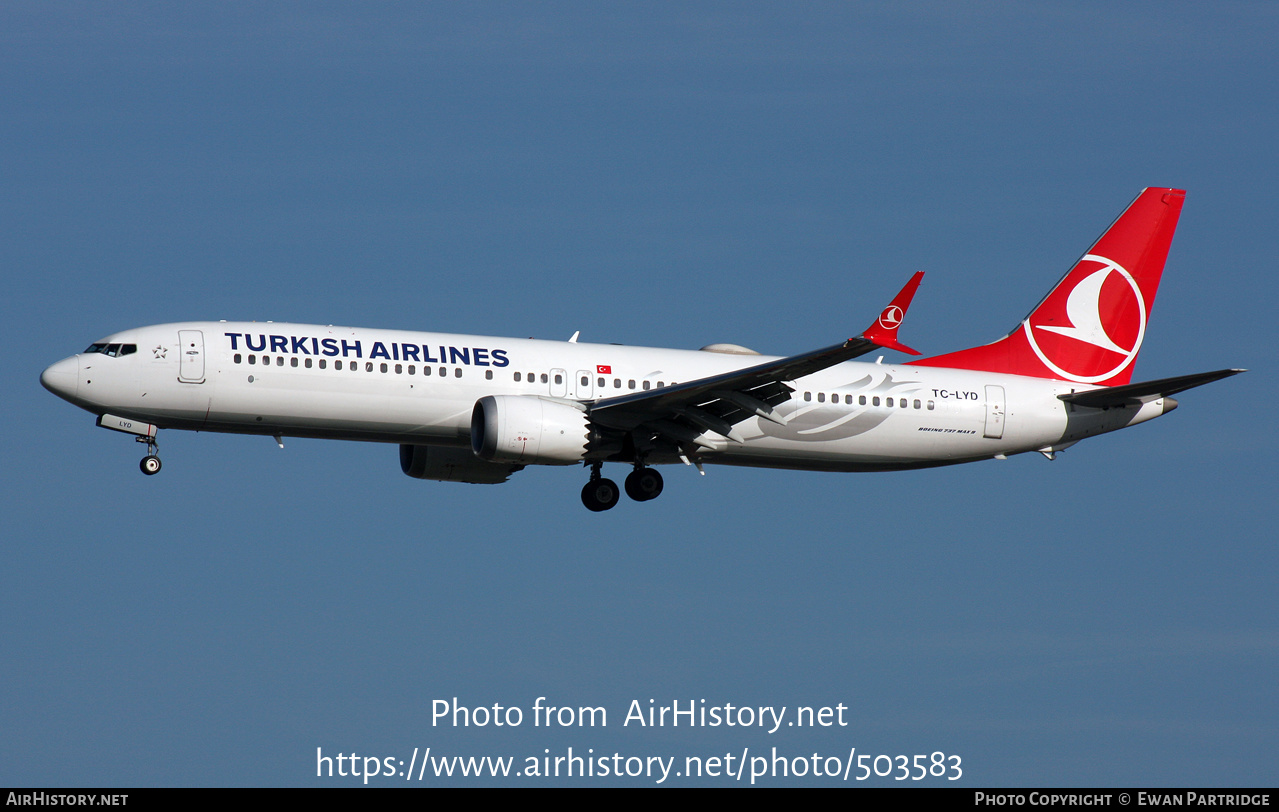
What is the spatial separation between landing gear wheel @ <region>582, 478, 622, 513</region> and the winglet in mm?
10399

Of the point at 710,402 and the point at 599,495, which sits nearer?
the point at 710,402

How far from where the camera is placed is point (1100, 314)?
163 feet

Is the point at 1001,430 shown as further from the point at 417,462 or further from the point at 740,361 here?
the point at 417,462

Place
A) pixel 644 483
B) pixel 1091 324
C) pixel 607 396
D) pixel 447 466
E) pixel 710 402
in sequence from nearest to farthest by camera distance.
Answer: pixel 710 402 → pixel 607 396 → pixel 644 483 → pixel 447 466 → pixel 1091 324

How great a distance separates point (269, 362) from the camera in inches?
1592

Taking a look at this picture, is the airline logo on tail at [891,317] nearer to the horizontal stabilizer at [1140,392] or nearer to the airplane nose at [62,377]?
the horizontal stabilizer at [1140,392]

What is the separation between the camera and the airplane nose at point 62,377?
40.2 m

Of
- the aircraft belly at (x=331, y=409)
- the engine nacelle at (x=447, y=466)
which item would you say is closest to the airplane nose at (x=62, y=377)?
the aircraft belly at (x=331, y=409)

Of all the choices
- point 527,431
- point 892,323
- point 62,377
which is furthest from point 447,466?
point 892,323

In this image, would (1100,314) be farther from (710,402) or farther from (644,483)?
(644,483)

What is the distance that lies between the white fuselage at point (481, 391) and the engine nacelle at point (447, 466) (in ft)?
12.5

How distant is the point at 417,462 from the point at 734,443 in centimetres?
919

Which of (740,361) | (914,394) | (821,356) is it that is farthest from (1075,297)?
(821,356)

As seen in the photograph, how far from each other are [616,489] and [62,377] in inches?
563
